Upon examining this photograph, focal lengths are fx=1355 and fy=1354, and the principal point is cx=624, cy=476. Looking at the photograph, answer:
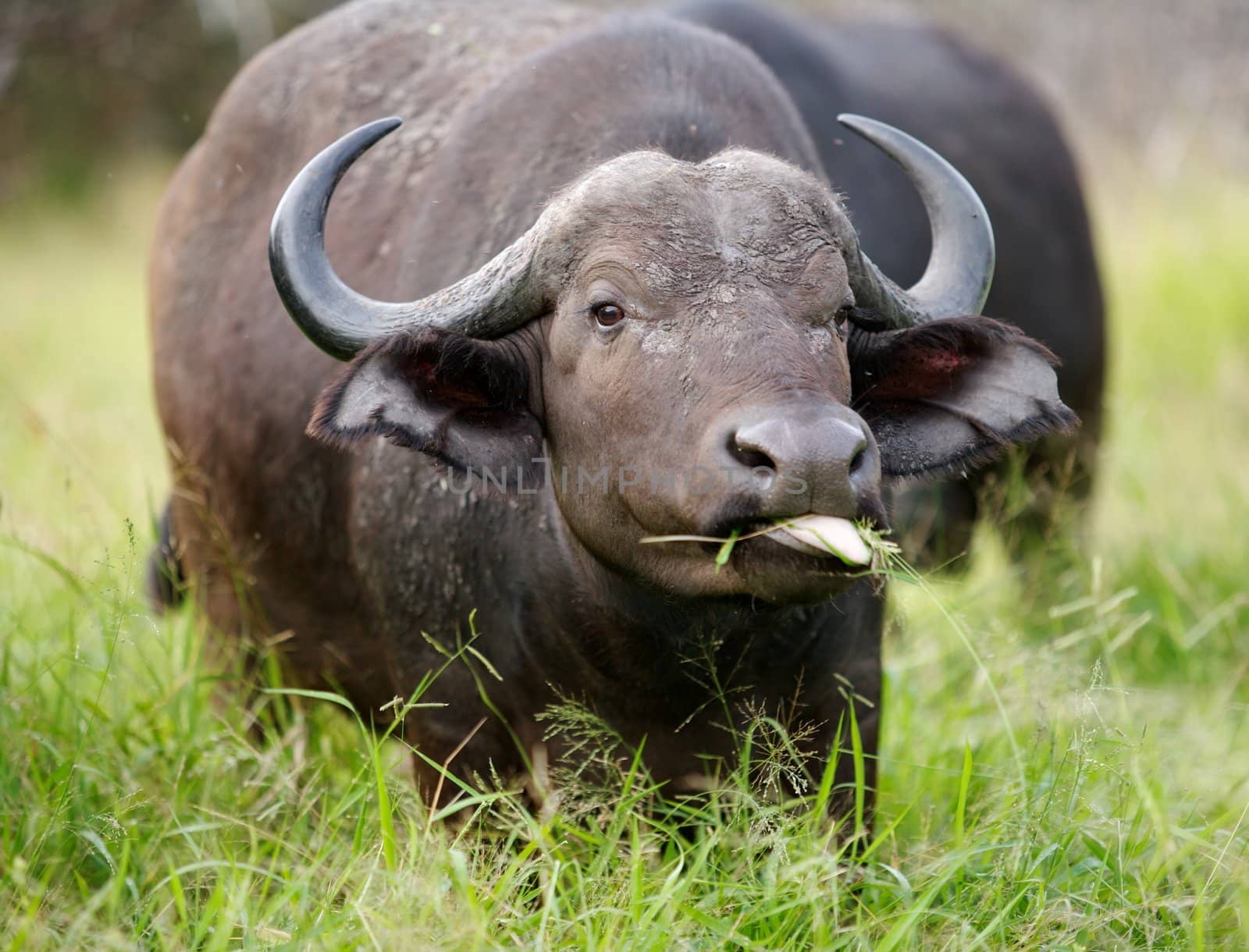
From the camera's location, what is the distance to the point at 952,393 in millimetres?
3490

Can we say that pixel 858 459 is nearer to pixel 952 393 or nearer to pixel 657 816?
pixel 952 393

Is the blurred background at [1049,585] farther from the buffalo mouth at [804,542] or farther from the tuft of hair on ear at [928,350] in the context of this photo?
the tuft of hair on ear at [928,350]

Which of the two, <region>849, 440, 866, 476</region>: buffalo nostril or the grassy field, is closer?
<region>849, 440, 866, 476</region>: buffalo nostril

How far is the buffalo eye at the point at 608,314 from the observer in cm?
316

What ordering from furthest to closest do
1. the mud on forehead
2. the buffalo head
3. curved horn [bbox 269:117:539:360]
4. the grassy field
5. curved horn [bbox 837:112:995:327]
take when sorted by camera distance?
curved horn [bbox 837:112:995:327] → curved horn [bbox 269:117:539:360] → the mud on forehead → the grassy field → the buffalo head

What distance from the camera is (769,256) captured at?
123 inches

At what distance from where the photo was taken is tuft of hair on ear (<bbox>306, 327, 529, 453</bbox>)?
3.14m

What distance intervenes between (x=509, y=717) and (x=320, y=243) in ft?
4.50

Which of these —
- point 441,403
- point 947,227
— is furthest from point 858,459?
point 947,227

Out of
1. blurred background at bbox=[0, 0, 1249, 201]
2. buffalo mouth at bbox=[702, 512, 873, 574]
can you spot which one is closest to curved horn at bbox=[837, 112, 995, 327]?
buffalo mouth at bbox=[702, 512, 873, 574]

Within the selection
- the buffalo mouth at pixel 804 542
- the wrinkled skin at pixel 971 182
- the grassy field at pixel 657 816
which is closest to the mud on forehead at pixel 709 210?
the buffalo mouth at pixel 804 542

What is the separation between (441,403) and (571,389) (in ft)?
1.08

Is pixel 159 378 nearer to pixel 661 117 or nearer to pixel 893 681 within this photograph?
pixel 661 117

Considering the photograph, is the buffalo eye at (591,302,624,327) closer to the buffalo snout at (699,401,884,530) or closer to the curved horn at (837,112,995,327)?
the buffalo snout at (699,401,884,530)
